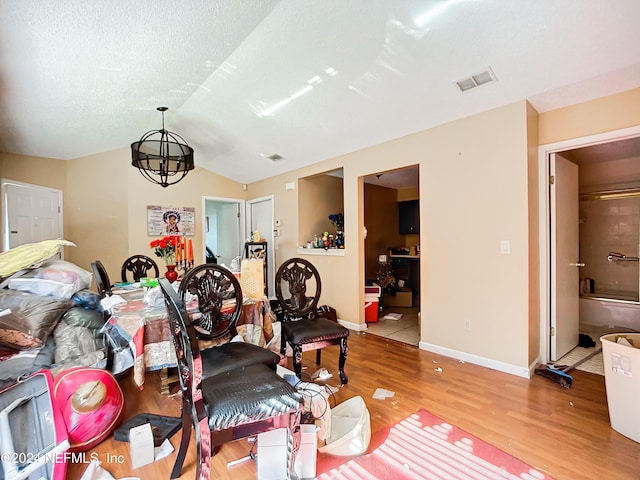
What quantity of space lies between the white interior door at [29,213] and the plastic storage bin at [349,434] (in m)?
4.20

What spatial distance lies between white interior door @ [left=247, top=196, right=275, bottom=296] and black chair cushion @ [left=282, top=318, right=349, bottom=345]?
3115 millimetres

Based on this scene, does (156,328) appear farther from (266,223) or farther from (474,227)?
(266,223)

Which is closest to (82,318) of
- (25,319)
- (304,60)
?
(25,319)

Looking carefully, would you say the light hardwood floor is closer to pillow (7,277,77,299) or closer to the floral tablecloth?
the floral tablecloth

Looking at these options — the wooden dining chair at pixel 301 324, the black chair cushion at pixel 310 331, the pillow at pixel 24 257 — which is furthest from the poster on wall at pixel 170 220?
the black chair cushion at pixel 310 331

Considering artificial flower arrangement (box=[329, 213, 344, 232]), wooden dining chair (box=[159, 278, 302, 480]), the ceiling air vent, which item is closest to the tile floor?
artificial flower arrangement (box=[329, 213, 344, 232])

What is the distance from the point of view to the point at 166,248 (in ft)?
9.88

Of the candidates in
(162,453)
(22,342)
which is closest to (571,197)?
(162,453)

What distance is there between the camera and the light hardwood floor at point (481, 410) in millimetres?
1629

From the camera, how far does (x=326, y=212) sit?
5.42 metres

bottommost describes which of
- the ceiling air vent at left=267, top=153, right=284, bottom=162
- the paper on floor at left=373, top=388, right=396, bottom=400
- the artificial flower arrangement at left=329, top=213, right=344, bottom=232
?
the paper on floor at left=373, top=388, right=396, bottom=400

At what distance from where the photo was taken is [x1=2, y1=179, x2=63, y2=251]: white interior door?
356 centimetres

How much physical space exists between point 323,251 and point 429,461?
318cm

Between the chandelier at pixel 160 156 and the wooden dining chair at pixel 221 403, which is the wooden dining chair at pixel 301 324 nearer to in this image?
the wooden dining chair at pixel 221 403
